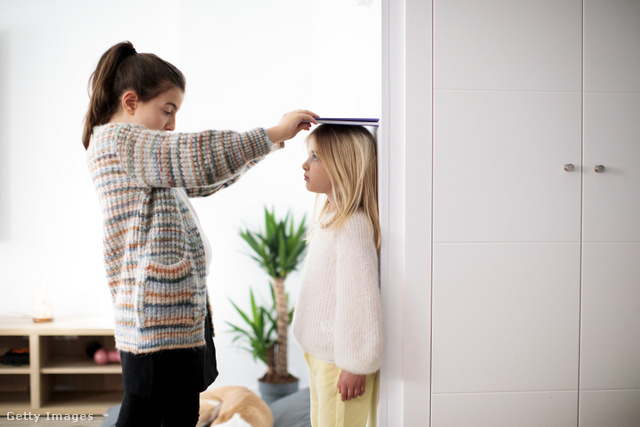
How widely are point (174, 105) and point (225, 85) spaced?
5.69 ft

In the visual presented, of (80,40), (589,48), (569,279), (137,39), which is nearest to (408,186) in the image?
(569,279)

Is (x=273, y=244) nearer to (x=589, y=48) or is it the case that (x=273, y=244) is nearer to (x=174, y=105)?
(x=174, y=105)

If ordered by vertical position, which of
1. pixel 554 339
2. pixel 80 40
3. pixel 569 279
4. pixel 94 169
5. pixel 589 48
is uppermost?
pixel 80 40

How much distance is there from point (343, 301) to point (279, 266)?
146 cm

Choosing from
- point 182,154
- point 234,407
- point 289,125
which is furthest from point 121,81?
point 234,407

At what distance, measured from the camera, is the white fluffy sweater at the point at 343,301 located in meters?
1.20

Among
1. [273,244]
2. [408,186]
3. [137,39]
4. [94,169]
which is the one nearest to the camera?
[94,169]

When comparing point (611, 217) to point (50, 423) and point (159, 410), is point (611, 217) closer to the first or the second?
point (159, 410)

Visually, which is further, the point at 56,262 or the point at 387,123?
the point at 56,262

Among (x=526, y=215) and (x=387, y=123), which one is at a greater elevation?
(x=387, y=123)

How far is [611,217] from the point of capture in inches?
51.3

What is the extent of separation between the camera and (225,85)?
290cm

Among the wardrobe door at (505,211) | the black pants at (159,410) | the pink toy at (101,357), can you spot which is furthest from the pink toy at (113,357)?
the wardrobe door at (505,211)

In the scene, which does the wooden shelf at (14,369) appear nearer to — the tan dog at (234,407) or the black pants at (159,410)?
the tan dog at (234,407)
